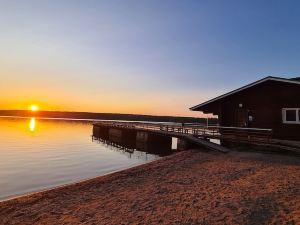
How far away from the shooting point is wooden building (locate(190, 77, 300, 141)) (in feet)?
67.1

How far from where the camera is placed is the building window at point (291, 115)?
796 inches

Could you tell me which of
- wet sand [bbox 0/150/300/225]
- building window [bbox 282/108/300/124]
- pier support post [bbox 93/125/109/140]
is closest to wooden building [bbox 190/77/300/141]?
building window [bbox 282/108/300/124]

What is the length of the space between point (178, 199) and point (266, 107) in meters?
14.6

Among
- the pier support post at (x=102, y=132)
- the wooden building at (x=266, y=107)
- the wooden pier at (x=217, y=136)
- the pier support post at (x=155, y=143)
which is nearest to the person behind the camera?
the wooden pier at (x=217, y=136)

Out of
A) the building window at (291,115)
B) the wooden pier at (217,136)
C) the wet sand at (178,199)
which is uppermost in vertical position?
the building window at (291,115)

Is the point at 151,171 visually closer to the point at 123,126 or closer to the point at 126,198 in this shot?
the point at 126,198

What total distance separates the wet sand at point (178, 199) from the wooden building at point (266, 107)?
581 cm

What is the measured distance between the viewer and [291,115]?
20609 millimetres

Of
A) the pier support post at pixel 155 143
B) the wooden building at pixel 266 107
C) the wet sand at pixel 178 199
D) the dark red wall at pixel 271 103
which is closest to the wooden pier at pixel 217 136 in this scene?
the pier support post at pixel 155 143

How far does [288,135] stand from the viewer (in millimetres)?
20703

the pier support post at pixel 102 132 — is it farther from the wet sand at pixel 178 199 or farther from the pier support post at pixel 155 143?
the wet sand at pixel 178 199

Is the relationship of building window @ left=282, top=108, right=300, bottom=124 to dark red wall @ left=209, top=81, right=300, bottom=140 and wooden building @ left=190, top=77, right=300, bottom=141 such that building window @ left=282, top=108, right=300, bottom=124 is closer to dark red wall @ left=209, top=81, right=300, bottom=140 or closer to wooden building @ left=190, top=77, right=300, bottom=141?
wooden building @ left=190, top=77, right=300, bottom=141

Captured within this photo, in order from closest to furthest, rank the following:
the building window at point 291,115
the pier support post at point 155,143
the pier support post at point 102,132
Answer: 1. the building window at point 291,115
2. the pier support post at point 155,143
3. the pier support post at point 102,132

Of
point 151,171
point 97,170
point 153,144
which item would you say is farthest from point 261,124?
point 153,144
